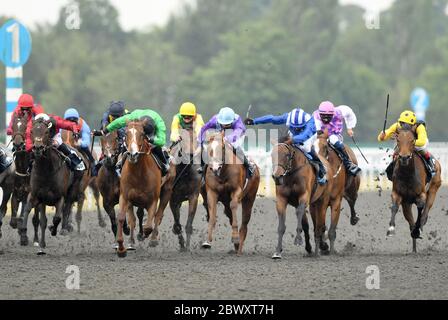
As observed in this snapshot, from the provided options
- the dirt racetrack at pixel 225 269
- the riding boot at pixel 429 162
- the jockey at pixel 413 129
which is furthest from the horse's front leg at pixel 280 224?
the riding boot at pixel 429 162

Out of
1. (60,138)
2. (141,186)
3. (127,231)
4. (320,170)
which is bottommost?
(127,231)

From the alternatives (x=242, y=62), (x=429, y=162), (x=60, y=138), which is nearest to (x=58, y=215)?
(x=60, y=138)

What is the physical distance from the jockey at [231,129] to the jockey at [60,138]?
153cm

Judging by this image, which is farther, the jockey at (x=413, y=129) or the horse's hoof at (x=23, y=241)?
the horse's hoof at (x=23, y=241)

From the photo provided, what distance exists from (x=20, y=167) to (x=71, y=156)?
2.35ft

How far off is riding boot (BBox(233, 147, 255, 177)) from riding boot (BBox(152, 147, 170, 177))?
0.78 meters

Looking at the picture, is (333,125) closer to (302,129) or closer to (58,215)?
(302,129)

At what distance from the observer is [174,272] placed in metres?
11.0

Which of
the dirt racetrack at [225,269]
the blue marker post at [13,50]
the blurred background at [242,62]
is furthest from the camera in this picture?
the blurred background at [242,62]

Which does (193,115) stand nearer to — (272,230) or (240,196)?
(240,196)

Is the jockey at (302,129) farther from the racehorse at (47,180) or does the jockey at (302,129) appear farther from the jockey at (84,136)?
the jockey at (84,136)

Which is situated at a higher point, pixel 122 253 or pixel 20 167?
pixel 20 167

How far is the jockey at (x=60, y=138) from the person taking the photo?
12.8 metres

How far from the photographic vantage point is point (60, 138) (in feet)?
45.1
